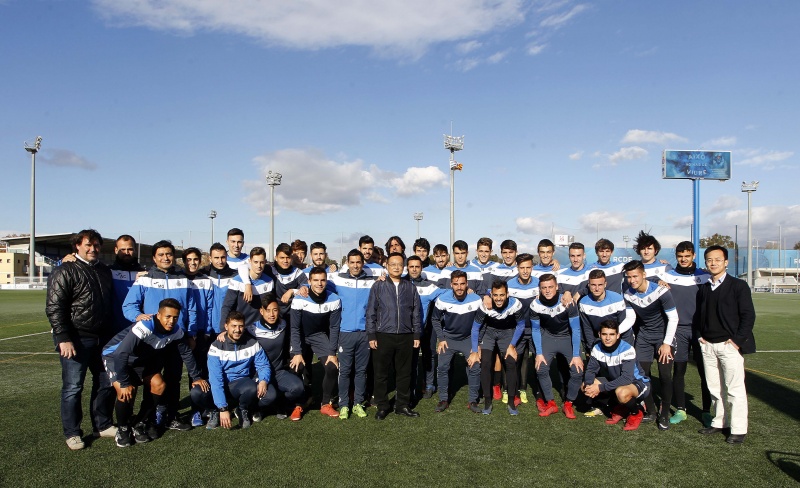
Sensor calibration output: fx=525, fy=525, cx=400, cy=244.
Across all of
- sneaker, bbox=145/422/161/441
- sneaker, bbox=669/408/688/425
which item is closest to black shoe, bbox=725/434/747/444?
sneaker, bbox=669/408/688/425

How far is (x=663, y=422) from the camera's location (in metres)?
5.10

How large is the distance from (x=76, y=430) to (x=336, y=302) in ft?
8.51

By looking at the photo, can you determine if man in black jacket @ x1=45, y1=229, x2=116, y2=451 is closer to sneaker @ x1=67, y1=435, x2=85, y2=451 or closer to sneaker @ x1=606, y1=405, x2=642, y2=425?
sneaker @ x1=67, y1=435, x2=85, y2=451

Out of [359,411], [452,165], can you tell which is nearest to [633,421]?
[359,411]

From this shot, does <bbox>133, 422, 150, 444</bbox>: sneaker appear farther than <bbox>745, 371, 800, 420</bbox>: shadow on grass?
No

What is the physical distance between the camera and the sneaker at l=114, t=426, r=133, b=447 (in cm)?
450

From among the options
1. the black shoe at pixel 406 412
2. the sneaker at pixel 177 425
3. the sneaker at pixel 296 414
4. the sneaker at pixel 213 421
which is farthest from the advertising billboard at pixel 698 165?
the sneaker at pixel 177 425

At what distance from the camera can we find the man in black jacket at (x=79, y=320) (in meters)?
4.40

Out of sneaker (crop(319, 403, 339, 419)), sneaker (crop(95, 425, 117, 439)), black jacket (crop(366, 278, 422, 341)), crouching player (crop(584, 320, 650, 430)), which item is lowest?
sneaker (crop(319, 403, 339, 419))

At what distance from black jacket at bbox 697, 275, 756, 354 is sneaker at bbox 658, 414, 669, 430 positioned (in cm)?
96

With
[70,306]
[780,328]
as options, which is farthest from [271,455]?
[780,328]

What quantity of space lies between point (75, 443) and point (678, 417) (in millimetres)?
5617

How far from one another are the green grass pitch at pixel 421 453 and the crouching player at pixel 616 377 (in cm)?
21

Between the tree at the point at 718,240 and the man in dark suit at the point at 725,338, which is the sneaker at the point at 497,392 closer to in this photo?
the man in dark suit at the point at 725,338
